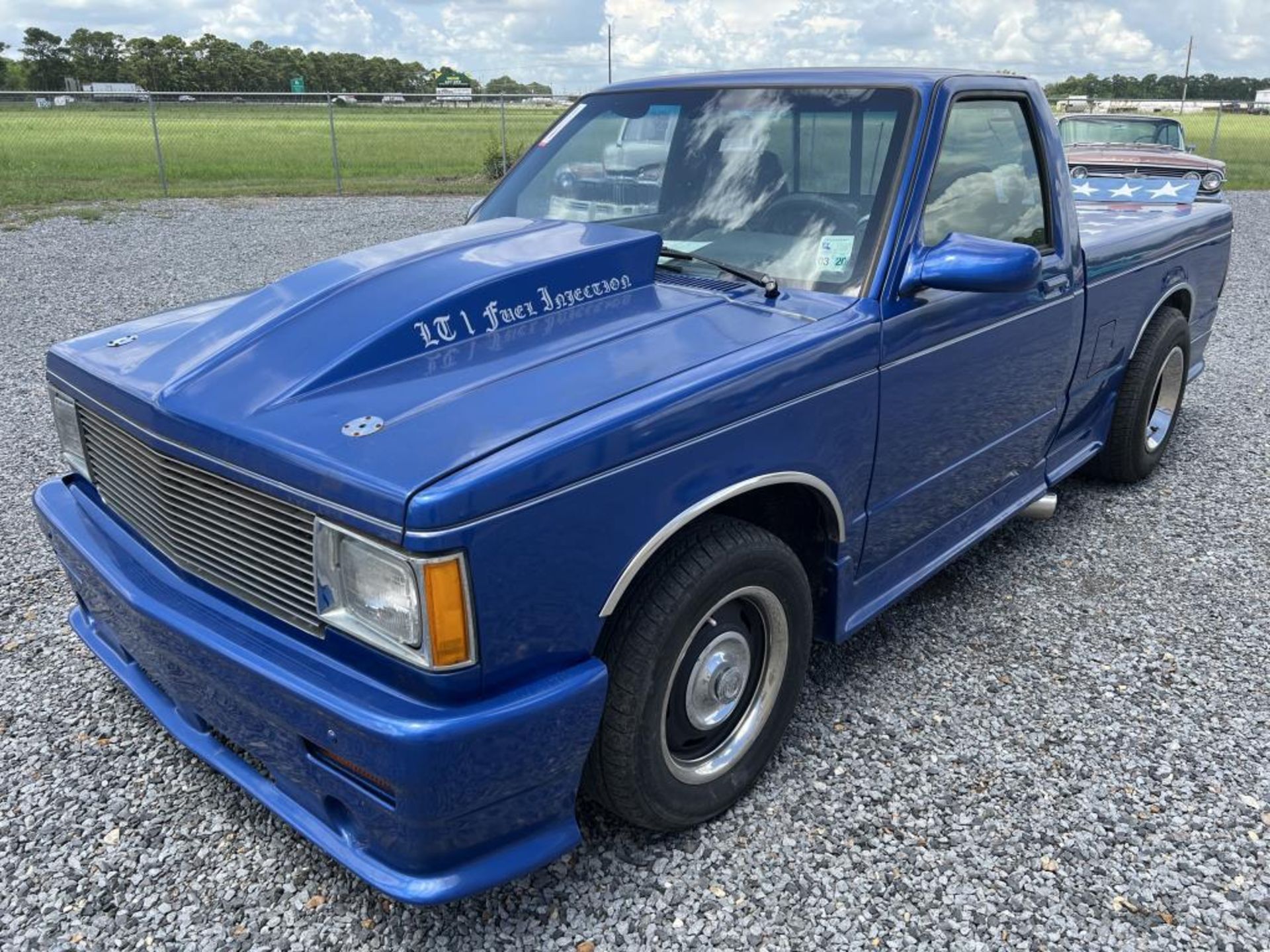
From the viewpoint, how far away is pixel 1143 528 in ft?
14.4

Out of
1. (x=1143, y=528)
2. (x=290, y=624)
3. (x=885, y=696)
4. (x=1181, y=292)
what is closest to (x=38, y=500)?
(x=290, y=624)

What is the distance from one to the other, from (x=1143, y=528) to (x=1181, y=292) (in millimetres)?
1268

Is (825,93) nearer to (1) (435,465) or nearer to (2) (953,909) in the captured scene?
(1) (435,465)

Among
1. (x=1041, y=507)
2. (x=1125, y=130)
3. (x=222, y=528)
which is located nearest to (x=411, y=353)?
(x=222, y=528)

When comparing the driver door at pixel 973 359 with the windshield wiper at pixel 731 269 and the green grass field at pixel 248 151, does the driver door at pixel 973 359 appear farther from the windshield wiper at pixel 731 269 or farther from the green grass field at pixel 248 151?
the green grass field at pixel 248 151

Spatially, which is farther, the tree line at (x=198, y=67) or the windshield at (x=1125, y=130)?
the tree line at (x=198, y=67)

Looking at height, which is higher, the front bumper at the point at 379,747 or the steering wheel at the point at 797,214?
the steering wheel at the point at 797,214

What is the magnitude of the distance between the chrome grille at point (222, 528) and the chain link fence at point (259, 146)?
14.7 m

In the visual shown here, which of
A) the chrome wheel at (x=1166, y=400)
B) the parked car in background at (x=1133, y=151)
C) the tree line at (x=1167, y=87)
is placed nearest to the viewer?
the chrome wheel at (x=1166, y=400)

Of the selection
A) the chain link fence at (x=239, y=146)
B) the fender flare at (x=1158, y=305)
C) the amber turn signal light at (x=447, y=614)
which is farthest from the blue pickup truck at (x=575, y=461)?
the chain link fence at (x=239, y=146)

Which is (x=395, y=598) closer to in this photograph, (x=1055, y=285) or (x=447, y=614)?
(x=447, y=614)

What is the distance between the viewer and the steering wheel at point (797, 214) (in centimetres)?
287

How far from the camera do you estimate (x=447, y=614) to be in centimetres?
182

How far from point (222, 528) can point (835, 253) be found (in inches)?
69.9
